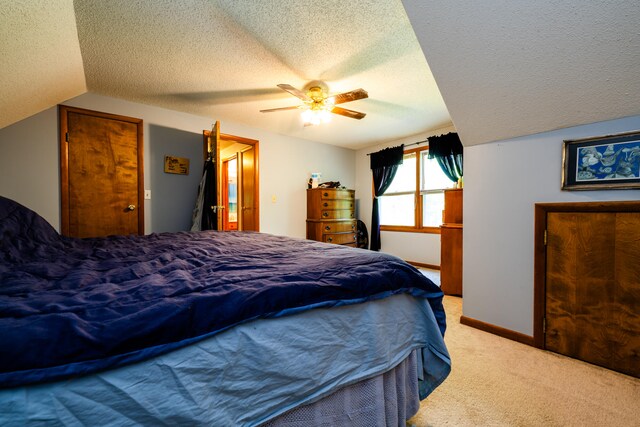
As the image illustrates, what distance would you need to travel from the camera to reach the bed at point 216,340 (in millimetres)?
542

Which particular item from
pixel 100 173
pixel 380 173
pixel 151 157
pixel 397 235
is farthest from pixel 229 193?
pixel 397 235

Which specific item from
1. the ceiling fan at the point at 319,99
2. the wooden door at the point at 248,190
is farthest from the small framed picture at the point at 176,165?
the ceiling fan at the point at 319,99

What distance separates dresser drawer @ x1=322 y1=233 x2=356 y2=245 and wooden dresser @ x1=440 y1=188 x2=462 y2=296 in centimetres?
186

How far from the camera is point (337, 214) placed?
462cm

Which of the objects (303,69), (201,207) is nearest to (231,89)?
(303,69)

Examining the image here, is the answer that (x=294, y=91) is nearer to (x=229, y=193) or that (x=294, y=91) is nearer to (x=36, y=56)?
(x=36, y=56)

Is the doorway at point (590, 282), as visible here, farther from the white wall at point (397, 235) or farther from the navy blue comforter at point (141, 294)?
the white wall at point (397, 235)

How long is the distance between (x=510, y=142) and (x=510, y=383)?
67.3 inches

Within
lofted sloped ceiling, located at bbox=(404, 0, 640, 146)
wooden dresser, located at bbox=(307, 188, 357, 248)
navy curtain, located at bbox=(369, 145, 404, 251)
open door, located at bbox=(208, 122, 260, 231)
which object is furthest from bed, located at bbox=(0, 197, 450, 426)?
navy curtain, located at bbox=(369, 145, 404, 251)

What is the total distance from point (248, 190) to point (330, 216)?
1.51 metres

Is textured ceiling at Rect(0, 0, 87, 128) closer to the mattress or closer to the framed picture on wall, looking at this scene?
the mattress

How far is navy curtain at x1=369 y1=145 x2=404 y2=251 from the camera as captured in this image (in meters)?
4.81

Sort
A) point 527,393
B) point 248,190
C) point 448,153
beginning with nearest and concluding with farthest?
point 527,393, point 448,153, point 248,190

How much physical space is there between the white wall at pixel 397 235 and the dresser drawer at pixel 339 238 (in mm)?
772
